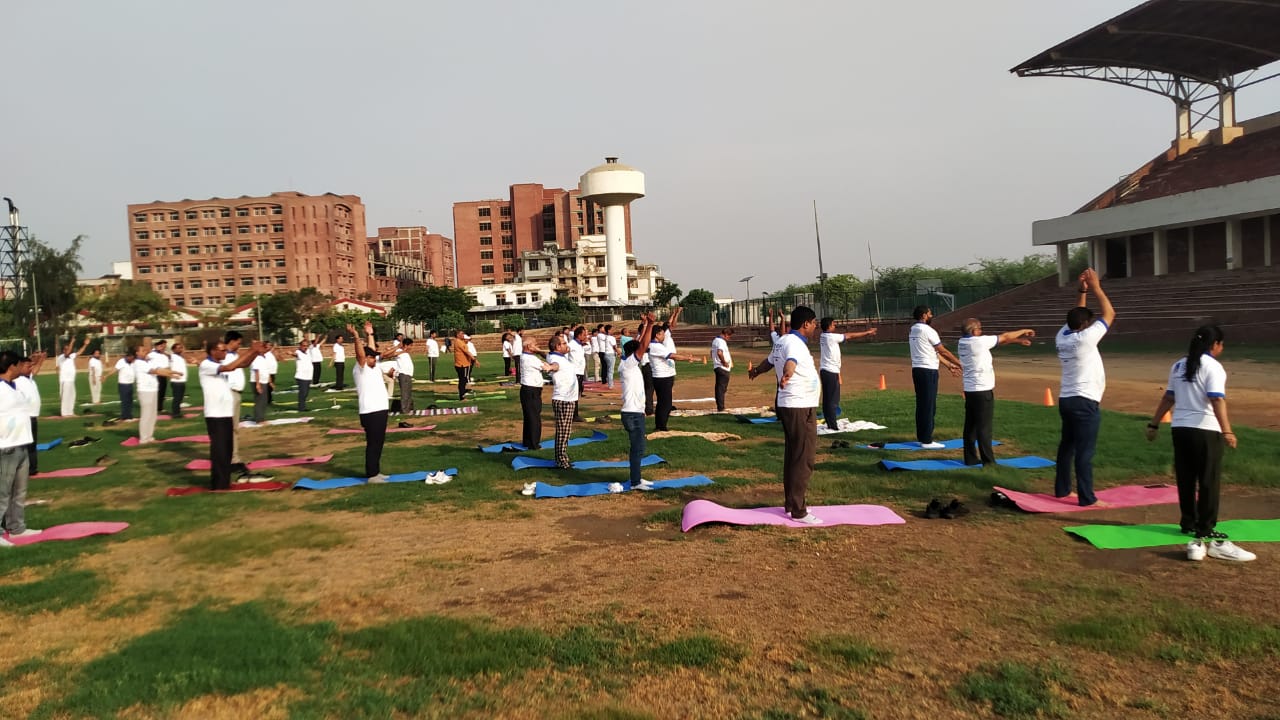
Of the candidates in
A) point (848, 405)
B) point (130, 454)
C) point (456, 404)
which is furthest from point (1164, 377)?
point (130, 454)

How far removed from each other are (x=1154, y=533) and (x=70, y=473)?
44.9 feet

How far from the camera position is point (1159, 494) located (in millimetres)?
8078

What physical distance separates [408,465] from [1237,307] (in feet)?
111

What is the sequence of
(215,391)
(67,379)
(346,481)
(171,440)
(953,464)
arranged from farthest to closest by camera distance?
1. (67,379)
2. (171,440)
3. (346,481)
4. (215,391)
5. (953,464)

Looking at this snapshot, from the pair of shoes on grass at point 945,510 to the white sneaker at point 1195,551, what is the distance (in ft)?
6.17

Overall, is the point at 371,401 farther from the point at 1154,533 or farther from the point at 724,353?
the point at 1154,533

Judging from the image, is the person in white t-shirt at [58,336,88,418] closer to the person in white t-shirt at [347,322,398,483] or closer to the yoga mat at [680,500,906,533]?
the person in white t-shirt at [347,322,398,483]

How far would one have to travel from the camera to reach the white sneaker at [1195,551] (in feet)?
19.5

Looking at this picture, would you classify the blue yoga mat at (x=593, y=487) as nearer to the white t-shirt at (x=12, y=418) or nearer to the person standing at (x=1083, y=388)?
the person standing at (x=1083, y=388)

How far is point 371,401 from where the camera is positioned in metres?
9.96

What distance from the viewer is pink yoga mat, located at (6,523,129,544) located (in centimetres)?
766

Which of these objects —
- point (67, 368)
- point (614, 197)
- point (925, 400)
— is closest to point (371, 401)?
point (925, 400)

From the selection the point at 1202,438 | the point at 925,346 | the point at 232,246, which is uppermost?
the point at 232,246

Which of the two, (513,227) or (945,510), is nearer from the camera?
(945,510)
